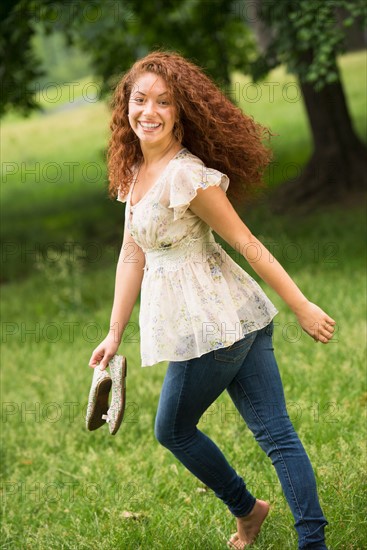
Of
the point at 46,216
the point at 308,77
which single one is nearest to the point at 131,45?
the point at 46,216

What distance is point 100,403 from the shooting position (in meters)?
3.25

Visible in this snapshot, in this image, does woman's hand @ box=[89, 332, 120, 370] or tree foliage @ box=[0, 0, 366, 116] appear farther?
tree foliage @ box=[0, 0, 366, 116]

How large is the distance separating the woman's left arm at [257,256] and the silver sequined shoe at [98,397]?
696 mm

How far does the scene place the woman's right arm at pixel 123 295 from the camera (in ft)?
10.8

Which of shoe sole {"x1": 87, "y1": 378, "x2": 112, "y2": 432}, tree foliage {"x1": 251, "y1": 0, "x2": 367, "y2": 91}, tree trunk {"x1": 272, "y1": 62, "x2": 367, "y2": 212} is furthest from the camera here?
tree trunk {"x1": 272, "y1": 62, "x2": 367, "y2": 212}

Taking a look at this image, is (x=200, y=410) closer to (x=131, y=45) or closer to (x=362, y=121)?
(x=131, y=45)

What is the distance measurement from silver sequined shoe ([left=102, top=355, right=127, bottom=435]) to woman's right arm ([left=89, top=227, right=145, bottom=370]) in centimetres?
6

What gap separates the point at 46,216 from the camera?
17453 mm

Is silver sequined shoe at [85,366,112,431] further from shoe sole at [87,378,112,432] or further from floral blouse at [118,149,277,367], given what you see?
floral blouse at [118,149,277,367]

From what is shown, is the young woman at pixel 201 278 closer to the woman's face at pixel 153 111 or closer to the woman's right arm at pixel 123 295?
the woman's face at pixel 153 111

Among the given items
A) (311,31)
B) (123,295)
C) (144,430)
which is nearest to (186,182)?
(123,295)

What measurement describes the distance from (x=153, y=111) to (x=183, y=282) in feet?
1.94

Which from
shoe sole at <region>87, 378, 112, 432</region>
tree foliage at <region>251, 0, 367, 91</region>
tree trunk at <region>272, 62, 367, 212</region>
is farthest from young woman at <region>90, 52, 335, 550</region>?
tree trunk at <region>272, 62, 367, 212</region>

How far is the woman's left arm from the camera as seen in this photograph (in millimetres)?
2938
